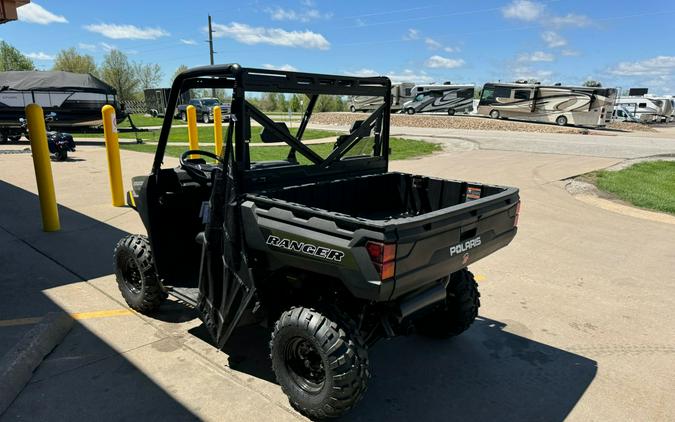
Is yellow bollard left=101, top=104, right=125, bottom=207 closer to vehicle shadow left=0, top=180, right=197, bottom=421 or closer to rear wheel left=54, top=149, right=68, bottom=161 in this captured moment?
vehicle shadow left=0, top=180, right=197, bottom=421

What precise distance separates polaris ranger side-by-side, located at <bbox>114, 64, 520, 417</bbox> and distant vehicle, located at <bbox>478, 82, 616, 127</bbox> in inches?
1258

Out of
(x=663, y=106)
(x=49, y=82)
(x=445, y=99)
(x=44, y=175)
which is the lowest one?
(x=44, y=175)

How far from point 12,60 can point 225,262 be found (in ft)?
246

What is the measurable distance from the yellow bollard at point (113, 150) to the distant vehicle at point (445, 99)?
34.0 meters

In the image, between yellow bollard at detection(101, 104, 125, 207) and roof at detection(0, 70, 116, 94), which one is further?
roof at detection(0, 70, 116, 94)

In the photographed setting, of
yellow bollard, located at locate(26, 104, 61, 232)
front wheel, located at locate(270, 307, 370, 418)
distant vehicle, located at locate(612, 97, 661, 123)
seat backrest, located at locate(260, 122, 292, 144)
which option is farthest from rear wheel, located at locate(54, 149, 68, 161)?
distant vehicle, located at locate(612, 97, 661, 123)

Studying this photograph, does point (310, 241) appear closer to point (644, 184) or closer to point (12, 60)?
point (644, 184)

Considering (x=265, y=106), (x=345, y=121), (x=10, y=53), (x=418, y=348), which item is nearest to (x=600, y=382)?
(x=418, y=348)

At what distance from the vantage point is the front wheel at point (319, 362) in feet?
8.53

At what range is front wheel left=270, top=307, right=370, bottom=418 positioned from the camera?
260 centimetres

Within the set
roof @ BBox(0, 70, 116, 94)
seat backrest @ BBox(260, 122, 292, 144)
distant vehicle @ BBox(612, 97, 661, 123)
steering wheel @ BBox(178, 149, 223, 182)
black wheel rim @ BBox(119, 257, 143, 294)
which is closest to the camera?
seat backrest @ BBox(260, 122, 292, 144)

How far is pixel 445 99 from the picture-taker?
128 ft

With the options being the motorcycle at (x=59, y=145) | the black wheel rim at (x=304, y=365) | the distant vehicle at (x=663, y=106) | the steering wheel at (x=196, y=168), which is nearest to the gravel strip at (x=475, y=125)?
the distant vehicle at (x=663, y=106)

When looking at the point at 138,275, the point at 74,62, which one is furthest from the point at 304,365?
the point at 74,62
